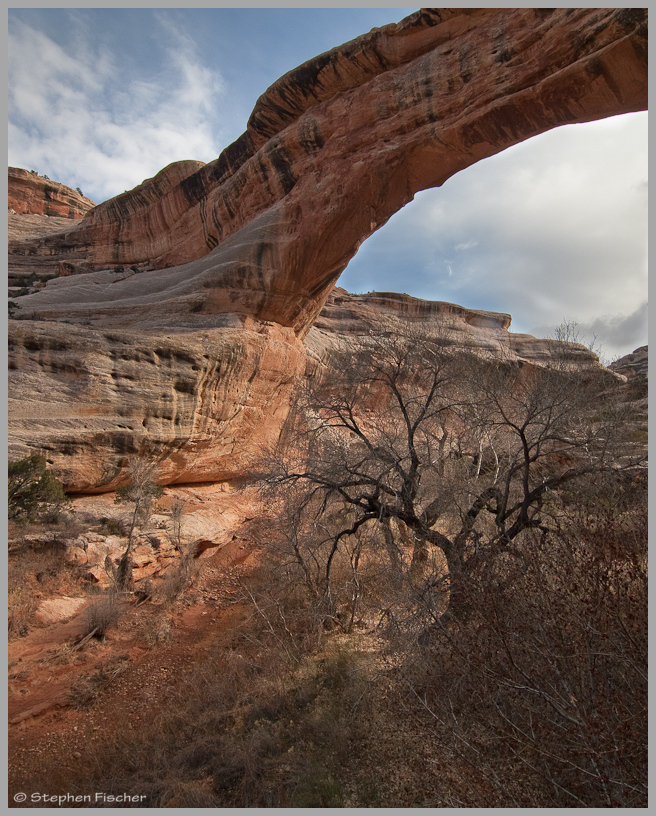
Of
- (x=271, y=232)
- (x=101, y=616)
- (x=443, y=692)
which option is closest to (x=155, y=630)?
(x=101, y=616)

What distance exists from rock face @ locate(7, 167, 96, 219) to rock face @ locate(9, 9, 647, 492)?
1855cm

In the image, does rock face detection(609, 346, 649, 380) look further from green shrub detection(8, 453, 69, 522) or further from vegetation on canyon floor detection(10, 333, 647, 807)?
green shrub detection(8, 453, 69, 522)

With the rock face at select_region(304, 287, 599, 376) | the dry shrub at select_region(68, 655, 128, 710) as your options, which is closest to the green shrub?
the dry shrub at select_region(68, 655, 128, 710)

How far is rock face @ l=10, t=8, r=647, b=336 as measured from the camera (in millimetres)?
8273

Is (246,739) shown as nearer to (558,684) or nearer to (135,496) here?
(558,684)

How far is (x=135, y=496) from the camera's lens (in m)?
9.21

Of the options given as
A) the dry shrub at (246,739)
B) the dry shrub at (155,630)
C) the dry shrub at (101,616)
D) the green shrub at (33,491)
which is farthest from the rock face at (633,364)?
the green shrub at (33,491)

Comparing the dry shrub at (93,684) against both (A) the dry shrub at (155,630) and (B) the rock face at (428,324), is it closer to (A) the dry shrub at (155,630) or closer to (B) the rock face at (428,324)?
(A) the dry shrub at (155,630)

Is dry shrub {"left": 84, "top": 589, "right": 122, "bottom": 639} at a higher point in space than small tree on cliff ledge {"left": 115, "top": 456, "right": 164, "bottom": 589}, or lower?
lower

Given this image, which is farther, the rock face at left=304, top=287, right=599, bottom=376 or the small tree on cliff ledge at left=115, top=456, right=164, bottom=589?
the rock face at left=304, top=287, right=599, bottom=376

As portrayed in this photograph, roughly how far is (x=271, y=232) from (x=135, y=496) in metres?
8.82

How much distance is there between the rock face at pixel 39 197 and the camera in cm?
2805

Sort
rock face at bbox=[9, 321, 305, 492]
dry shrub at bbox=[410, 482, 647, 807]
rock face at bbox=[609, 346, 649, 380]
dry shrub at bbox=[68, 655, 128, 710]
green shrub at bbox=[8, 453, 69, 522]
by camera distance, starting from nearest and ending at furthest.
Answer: dry shrub at bbox=[410, 482, 647, 807], dry shrub at bbox=[68, 655, 128, 710], green shrub at bbox=[8, 453, 69, 522], rock face at bbox=[9, 321, 305, 492], rock face at bbox=[609, 346, 649, 380]

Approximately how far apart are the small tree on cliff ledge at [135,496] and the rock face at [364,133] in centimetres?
541
